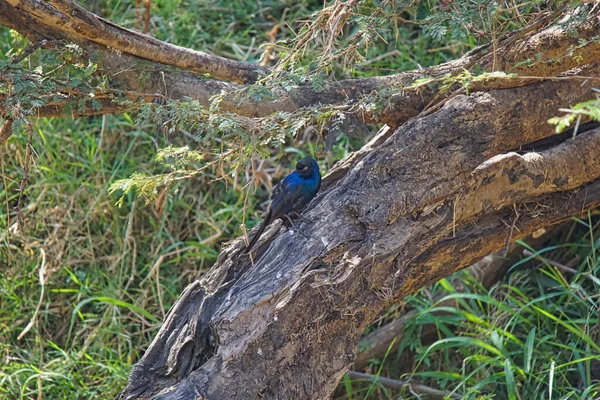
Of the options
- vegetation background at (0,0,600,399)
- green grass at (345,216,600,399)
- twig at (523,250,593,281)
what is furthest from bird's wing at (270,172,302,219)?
twig at (523,250,593,281)

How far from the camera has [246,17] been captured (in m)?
5.12

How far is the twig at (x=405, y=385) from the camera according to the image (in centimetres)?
375

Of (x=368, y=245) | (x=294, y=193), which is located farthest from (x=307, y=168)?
(x=368, y=245)

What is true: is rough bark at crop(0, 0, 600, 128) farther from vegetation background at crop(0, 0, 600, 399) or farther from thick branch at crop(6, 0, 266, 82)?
vegetation background at crop(0, 0, 600, 399)

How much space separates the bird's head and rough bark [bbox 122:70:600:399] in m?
0.10

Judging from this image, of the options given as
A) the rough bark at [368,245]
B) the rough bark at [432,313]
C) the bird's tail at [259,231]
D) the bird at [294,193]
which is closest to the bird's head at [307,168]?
the bird at [294,193]

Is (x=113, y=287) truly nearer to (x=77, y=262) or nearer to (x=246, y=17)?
(x=77, y=262)

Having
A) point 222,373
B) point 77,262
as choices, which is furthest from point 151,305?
point 222,373

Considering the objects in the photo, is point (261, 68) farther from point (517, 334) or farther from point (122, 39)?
point (517, 334)

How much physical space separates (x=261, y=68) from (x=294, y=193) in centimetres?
72

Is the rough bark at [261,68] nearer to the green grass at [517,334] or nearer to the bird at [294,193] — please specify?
the bird at [294,193]

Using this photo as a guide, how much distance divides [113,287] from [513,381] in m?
2.20

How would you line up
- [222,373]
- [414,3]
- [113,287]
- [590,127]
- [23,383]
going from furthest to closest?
1. [113,287]
2. [23,383]
3. [590,127]
4. [414,3]
5. [222,373]

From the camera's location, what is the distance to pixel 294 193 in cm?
315
